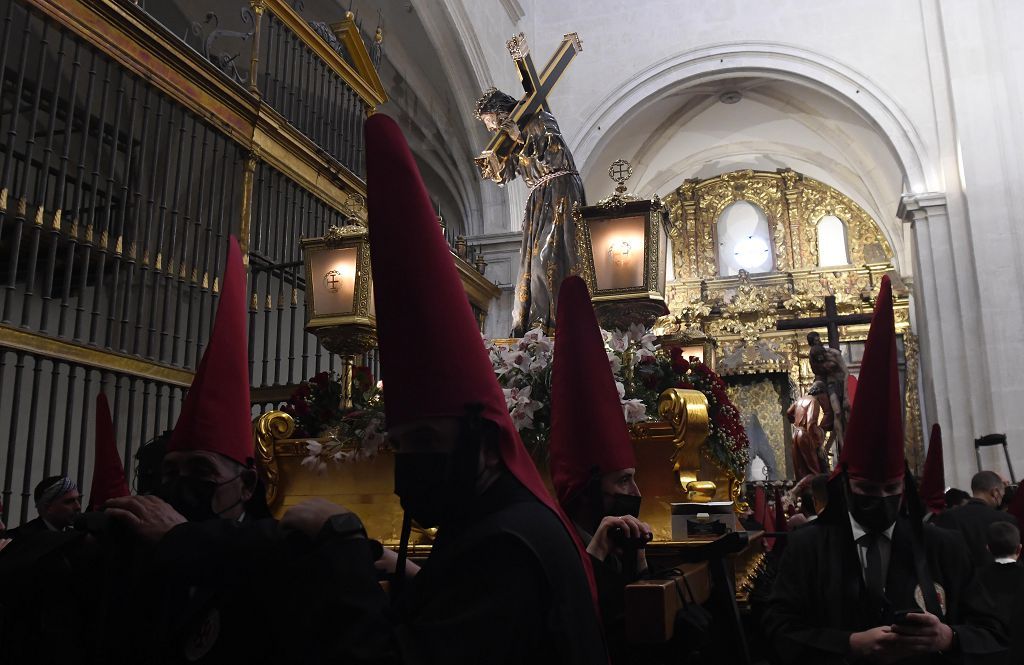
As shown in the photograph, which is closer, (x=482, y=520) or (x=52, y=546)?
(x=482, y=520)

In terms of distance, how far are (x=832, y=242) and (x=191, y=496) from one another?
15.8 metres

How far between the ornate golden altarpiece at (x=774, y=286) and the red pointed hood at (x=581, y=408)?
12259 millimetres

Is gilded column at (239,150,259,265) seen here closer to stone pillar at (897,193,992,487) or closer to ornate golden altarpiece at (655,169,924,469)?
stone pillar at (897,193,992,487)

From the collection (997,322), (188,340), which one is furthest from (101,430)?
(997,322)

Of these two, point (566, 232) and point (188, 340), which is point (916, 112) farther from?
point (188, 340)

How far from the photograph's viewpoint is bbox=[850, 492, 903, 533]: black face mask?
7.18 ft

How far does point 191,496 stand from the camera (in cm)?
180

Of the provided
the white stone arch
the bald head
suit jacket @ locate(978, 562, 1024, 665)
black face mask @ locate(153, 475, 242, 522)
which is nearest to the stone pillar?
the white stone arch

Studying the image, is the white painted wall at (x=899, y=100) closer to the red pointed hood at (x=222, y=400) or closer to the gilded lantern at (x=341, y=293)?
the gilded lantern at (x=341, y=293)

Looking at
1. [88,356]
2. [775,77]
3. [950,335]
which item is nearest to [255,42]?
[88,356]

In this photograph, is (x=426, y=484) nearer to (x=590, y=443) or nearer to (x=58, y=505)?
(x=590, y=443)

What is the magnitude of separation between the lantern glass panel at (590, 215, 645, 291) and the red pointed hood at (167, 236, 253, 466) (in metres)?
2.19

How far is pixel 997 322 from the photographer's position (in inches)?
418

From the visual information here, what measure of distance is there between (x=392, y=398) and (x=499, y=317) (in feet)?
31.8
